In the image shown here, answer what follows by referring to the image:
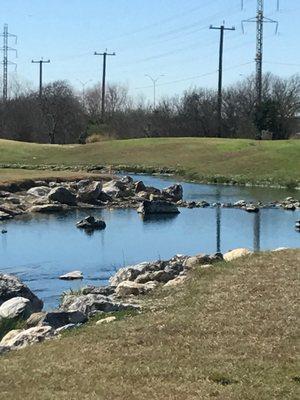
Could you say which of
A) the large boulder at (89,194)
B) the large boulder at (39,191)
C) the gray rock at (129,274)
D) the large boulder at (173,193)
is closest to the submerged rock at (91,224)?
the large boulder at (89,194)

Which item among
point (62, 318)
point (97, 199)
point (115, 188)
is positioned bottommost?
point (62, 318)

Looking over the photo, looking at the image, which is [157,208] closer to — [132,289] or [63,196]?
[63,196]

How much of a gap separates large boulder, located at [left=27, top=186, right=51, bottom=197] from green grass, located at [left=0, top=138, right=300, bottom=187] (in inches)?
615

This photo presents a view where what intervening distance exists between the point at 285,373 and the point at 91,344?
8.37ft

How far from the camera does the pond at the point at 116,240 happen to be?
1997 centimetres

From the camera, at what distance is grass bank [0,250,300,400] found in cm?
738

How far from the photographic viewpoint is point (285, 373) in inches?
307

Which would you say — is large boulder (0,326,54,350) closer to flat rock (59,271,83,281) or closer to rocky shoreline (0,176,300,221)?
flat rock (59,271,83,281)

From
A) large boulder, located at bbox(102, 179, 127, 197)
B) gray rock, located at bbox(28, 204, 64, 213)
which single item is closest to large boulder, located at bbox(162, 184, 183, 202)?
large boulder, located at bbox(102, 179, 127, 197)

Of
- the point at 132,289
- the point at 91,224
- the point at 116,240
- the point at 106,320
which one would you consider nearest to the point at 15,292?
the point at 132,289

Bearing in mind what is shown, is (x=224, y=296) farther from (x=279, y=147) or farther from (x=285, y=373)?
(x=279, y=147)

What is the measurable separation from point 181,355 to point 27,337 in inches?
107

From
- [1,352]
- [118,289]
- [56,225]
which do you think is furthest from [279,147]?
[1,352]

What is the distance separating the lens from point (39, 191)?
129 ft
